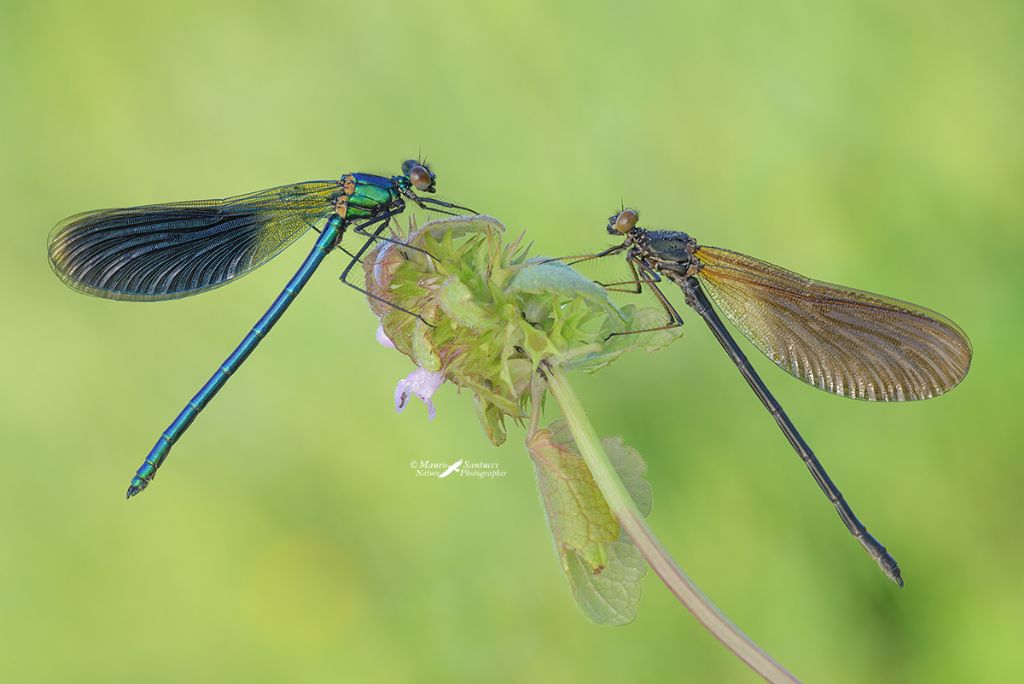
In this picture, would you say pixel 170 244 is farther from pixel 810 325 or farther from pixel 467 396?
pixel 810 325

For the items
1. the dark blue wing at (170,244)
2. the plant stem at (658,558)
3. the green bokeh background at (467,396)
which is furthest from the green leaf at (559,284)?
the green bokeh background at (467,396)

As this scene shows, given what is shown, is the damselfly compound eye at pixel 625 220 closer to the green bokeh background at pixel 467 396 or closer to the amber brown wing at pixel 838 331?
the amber brown wing at pixel 838 331

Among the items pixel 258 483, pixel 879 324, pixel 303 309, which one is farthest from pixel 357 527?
pixel 879 324

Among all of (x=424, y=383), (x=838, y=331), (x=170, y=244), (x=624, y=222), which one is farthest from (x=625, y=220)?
(x=170, y=244)

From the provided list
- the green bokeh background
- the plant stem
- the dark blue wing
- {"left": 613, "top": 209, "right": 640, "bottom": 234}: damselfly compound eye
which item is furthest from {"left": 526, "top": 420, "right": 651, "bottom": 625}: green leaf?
the green bokeh background

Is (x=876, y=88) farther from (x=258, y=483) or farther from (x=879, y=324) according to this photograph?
(x=258, y=483)

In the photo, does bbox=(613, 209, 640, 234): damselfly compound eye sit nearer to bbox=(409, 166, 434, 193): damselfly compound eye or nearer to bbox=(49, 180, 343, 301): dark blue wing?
bbox=(409, 166, 434, 193): damselfly compound eye
